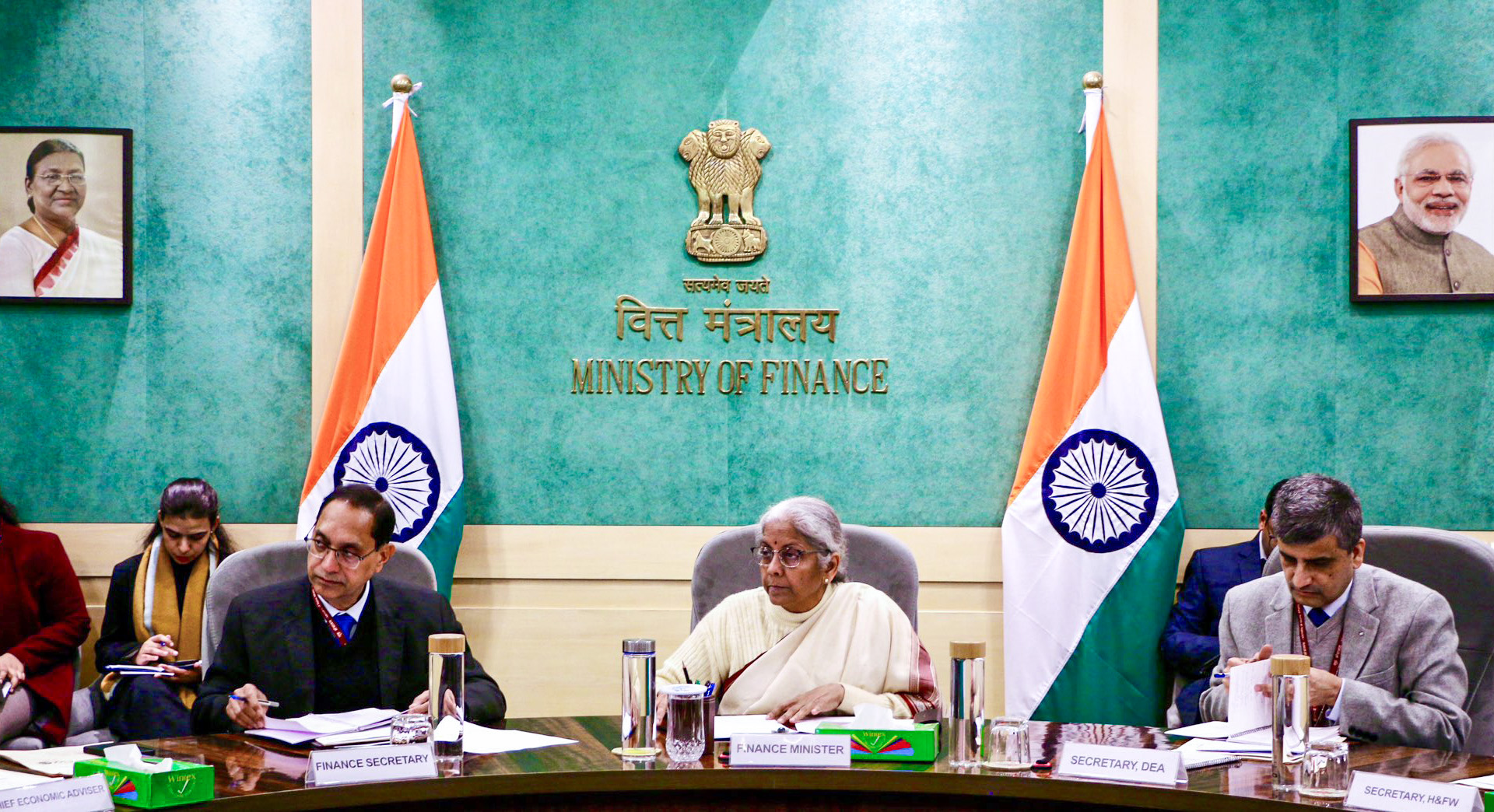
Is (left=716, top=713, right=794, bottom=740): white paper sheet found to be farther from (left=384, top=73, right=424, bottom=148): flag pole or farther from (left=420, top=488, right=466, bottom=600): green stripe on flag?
(left=384, top=73, right=424, bottom=148): flag pole

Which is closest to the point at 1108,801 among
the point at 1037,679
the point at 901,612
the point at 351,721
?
the point at 901,612

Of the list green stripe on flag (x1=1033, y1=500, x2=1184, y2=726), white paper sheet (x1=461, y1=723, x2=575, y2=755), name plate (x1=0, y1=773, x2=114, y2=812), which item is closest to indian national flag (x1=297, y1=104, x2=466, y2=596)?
white paper sheet (x1=461, y1=723, x2=575, y2=755)

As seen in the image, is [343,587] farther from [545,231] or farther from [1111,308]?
[1111,308]

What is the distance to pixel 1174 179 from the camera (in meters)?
4.20

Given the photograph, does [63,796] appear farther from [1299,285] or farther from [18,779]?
[1299,285]

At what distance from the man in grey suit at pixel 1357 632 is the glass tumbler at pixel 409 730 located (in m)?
1.52

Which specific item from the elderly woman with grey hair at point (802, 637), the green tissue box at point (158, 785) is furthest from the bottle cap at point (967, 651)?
the green tissue box at point (158, 785)

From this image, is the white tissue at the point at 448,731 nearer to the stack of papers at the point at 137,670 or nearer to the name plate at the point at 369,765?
the name plate at the point at 369,765

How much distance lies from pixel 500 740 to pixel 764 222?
239 cm

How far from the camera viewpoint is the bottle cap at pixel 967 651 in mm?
2078

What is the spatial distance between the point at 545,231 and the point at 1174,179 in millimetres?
2149

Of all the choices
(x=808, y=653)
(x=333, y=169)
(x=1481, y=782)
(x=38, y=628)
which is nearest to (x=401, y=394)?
(x=333, y=169)

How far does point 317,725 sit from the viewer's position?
7.33ft

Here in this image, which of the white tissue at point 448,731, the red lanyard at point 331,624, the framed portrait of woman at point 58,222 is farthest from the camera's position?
the framed portrait of woman at point 58,222
